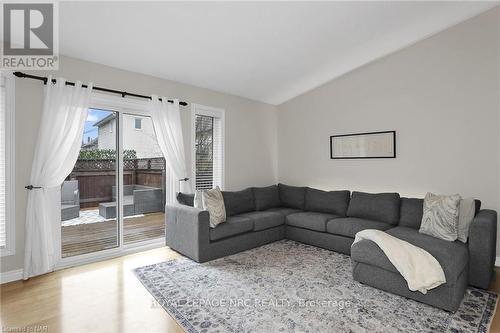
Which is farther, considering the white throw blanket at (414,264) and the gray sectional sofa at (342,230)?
the gray sectional sofa at (342,230)

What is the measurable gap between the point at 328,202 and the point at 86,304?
355 centimetres

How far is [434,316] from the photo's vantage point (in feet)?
7.39

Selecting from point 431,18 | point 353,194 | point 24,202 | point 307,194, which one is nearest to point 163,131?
point 24,202

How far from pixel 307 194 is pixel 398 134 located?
1780 millimetres

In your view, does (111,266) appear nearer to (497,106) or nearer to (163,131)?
(163,131)

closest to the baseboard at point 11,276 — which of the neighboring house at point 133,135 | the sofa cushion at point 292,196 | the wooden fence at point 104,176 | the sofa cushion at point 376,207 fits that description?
the wooden fence at point 104,176

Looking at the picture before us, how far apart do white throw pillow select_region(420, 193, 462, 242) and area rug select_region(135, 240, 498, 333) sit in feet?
1.94

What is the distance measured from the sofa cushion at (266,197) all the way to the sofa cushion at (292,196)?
103 mm

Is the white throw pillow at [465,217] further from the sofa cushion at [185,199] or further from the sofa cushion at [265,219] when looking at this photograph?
the sofa cushion at [185,199]

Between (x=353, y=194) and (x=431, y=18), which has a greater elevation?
(x=431, y=18)

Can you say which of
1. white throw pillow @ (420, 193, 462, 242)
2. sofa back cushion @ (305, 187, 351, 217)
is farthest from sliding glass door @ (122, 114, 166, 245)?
white throw pillow @ (420, 193, 462, 242)

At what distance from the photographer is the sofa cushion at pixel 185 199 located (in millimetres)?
4125

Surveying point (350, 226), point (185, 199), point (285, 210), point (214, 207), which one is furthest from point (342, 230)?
point (185, 199)

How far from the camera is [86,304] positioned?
2471mm
